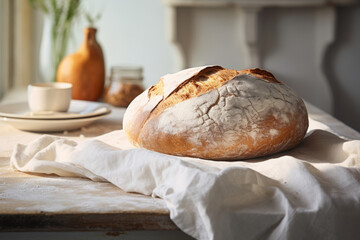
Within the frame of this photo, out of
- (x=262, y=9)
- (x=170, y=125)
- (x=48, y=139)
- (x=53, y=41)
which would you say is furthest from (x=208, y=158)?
(x=262, y=9)

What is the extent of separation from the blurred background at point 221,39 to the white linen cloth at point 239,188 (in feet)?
5.68

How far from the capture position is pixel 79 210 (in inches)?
28.1

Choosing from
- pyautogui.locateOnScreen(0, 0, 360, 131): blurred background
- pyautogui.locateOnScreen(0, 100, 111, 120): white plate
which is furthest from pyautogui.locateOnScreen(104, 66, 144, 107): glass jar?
pyautogui.locateOnScreen(0, 0, 360, 131): blurred background

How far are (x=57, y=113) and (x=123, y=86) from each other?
1.47 ft

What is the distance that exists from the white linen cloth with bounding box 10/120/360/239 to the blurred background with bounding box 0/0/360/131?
68.1 inches

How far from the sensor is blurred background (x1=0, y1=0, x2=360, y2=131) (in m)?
2.54

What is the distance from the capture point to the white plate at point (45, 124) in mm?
1253

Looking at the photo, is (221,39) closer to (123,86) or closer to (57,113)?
(123,86)

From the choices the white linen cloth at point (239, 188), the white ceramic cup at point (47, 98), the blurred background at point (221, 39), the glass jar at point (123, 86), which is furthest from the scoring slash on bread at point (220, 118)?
the blurred background at point (221, 39)

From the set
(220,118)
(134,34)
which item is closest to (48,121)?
(220,118)

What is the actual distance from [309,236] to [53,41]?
1739 millimetres

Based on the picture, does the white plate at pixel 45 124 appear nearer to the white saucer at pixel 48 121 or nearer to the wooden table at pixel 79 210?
the white saucer at pixel 48 121

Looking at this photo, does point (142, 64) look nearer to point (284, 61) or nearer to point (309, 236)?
point (284, 61)

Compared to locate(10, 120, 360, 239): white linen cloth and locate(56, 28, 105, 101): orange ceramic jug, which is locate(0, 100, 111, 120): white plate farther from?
locate(10, 120, 360, 239): white linen cloth
